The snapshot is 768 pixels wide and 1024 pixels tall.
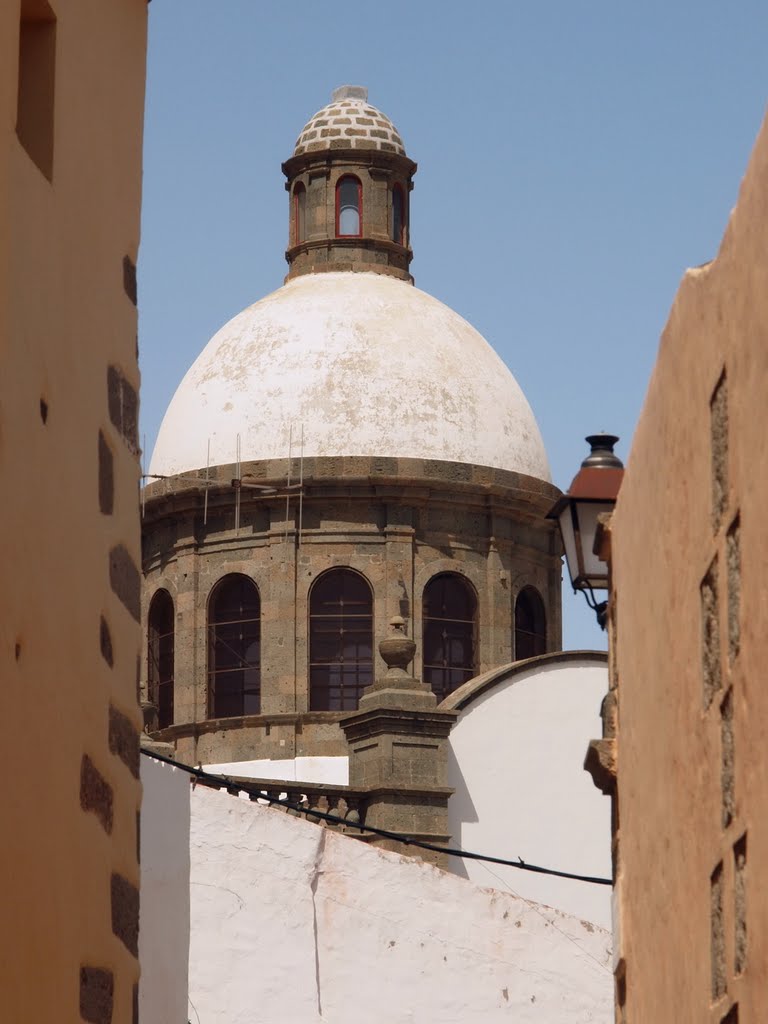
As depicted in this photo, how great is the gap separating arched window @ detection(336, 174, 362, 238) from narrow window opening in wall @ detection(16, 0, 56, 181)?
22.4 m

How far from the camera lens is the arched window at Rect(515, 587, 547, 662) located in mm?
28219

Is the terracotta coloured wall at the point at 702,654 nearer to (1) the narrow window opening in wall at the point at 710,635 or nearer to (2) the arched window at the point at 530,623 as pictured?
(1) the narrow window opening in wall at the point at 710,635

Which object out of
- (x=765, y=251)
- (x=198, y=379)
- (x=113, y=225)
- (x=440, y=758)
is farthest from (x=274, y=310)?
(x=765, y=251)

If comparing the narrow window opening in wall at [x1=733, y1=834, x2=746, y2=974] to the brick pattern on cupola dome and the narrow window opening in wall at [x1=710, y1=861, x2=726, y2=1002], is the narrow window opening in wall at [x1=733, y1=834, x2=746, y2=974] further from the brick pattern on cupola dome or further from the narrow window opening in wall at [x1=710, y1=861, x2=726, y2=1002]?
the brick pattern on cupola dome

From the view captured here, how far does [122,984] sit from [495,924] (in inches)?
334

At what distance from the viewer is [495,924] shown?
15.8 meters

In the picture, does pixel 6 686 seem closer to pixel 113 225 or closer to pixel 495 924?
pixel 113 225

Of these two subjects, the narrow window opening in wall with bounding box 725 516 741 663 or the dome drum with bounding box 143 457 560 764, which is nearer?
the narrow window opening in wall with bounding box 725 516 741 663

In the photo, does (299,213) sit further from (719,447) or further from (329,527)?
(719,447)

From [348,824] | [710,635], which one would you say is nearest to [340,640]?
[348,824]

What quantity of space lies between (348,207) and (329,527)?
179 inches

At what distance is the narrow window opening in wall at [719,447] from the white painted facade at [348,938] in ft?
27.3

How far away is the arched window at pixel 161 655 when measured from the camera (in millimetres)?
28000

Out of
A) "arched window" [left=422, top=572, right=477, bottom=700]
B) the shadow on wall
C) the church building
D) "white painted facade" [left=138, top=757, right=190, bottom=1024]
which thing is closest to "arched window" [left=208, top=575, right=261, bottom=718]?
the church building
